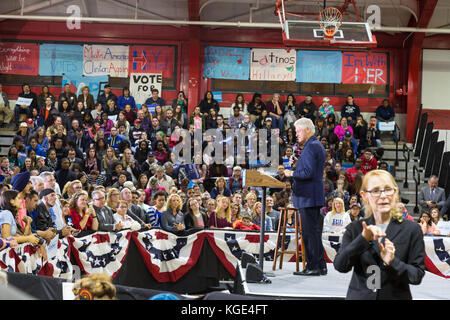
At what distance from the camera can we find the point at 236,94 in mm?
17953

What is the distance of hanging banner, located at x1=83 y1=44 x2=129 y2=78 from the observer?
17.8m

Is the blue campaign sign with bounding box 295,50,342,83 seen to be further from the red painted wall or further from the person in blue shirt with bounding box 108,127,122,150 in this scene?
the person in blue shirt with bounding box 108,127,122,150

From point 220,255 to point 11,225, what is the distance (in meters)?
3.30

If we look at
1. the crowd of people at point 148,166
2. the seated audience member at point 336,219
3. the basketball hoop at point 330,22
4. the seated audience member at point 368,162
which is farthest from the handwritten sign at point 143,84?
the seated audience member at point 336,219

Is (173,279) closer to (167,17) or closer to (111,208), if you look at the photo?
(111,208)

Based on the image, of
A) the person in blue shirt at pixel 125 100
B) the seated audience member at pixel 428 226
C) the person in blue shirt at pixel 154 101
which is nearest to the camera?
the seated audience member at pixel 428 226

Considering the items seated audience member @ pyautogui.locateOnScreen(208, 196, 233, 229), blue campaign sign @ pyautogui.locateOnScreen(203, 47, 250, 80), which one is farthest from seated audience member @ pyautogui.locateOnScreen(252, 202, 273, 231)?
blue campaign sign @ pyautogui.locateOnScreen(203, 47, 250, 80)

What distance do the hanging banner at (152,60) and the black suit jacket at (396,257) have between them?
15548 mm

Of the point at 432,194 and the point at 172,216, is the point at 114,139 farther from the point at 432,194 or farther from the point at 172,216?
the point at 432,194

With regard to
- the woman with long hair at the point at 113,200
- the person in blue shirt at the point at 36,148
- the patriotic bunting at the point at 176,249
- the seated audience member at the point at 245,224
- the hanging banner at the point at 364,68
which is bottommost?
the patriotic bunting at the point at 176,249

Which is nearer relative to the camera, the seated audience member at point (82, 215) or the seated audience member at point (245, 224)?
the seated audience member at point (82, 215)

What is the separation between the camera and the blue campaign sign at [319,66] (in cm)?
1750

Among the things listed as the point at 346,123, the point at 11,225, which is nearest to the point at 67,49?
the point at 346,123

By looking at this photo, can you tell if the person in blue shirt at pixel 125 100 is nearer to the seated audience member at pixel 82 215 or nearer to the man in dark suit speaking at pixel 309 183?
the seated audience member at pixel 82 215
